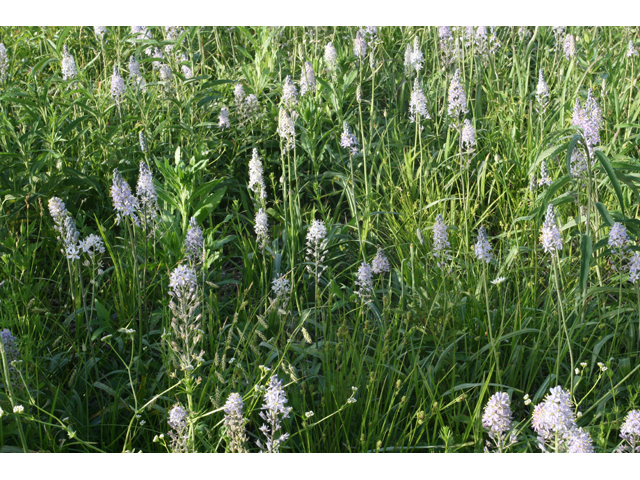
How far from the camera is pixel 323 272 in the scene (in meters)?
2.50

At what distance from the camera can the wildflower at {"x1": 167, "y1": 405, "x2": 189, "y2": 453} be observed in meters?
1.46

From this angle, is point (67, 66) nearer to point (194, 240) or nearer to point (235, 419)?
point (194, 240)

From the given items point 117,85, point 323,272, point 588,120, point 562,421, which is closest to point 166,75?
point 117,85

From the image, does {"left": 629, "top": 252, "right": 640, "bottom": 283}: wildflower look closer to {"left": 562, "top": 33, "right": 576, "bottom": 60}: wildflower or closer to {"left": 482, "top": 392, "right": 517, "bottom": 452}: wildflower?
{"left": 482, "top": 392, "right": 517, "bottom": 452}: wildflower

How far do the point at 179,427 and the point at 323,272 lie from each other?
1.13m

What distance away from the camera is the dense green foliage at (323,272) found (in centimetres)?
176

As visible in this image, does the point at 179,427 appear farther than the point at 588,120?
No

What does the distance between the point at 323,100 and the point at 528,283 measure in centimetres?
175

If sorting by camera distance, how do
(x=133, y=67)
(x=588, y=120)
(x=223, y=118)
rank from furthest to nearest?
(x=133, y=67) → (x=223, y=118) → (x=588, y=120)

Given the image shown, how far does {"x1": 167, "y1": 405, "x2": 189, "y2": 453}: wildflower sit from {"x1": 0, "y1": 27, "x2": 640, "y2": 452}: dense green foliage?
31mm

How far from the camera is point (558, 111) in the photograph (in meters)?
3.03

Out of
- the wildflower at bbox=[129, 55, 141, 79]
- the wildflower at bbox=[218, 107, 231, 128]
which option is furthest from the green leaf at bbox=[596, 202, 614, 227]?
the wildflower at bbox=[129, 55, 141, 79]

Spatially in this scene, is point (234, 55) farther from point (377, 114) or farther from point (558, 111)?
point (558, 111)

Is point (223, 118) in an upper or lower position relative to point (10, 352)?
upper
